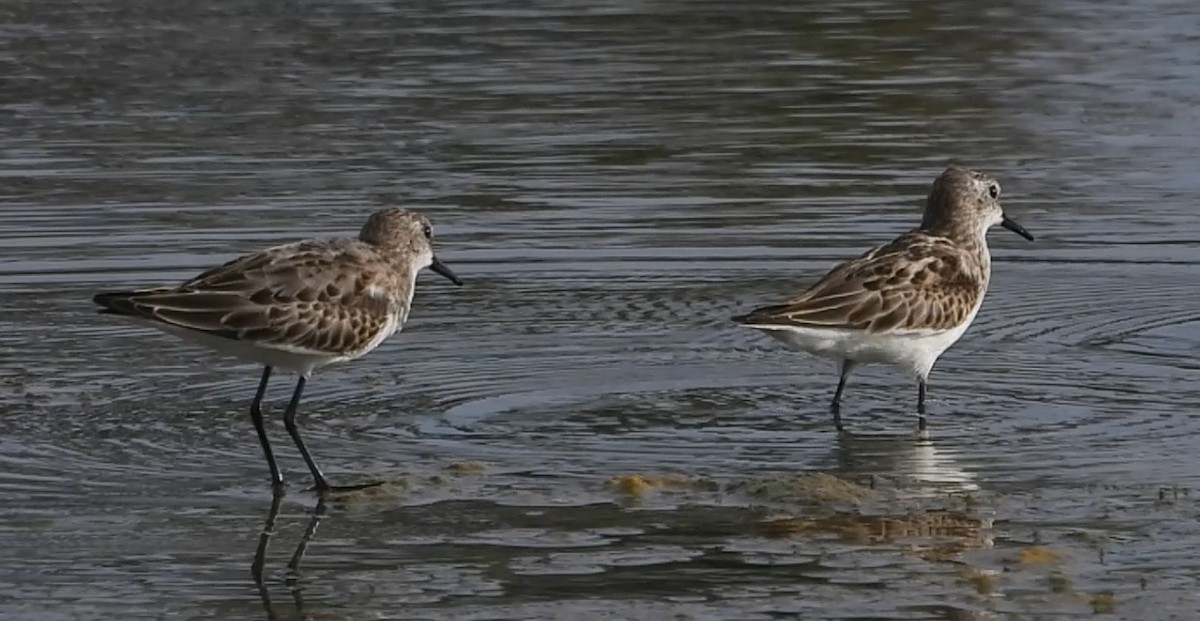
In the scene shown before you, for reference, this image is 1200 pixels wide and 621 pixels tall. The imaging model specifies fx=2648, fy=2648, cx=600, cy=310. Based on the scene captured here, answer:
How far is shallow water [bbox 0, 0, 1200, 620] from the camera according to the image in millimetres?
Result: 9062

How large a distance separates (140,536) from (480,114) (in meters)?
10.2

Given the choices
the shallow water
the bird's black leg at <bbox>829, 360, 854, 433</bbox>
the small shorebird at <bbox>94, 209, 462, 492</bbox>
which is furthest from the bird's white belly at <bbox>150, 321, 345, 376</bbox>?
the bird's black leg at <bbox>829, 360, 854, 433</bbox>

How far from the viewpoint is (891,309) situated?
11758 millimetres

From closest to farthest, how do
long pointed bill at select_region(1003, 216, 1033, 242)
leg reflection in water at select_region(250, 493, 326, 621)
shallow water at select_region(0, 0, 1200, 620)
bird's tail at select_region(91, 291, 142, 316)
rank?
leg reflection in water at select_region(250, 493, 326, 621) → shallow water at select_region(0, 0, 1200, 620) → bird's tail at select_region(91, 291, 142, 316) → long pointed bill at select_region(1003, 216, 1033, 242)

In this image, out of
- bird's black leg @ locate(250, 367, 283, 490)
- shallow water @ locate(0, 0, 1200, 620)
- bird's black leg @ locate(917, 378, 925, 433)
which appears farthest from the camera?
bird's black leg @ locate(917, 378, 925, 433)

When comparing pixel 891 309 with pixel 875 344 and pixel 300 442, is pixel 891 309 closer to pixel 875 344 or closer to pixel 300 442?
pixel 875 344

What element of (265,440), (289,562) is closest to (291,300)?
(265,440)

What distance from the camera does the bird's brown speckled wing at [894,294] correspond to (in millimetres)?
11508

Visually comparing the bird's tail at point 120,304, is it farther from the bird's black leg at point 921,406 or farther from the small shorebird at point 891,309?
the bird's black leg at point 921,406

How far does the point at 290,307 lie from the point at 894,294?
9.51 ft

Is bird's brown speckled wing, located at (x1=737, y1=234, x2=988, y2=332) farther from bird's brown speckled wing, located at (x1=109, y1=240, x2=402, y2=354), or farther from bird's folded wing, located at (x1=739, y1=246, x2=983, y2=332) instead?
bird's brown speckled wing, located at (x1=109, y1=240, x2=402, y2=354)

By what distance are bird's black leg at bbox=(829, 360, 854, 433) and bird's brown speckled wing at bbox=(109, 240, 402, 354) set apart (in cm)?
201

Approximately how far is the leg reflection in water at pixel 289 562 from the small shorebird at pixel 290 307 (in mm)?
251

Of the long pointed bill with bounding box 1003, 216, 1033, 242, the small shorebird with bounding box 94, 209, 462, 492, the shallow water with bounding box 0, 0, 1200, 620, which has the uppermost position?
the small shorebird with bounding box 94, 209, 462, 492
